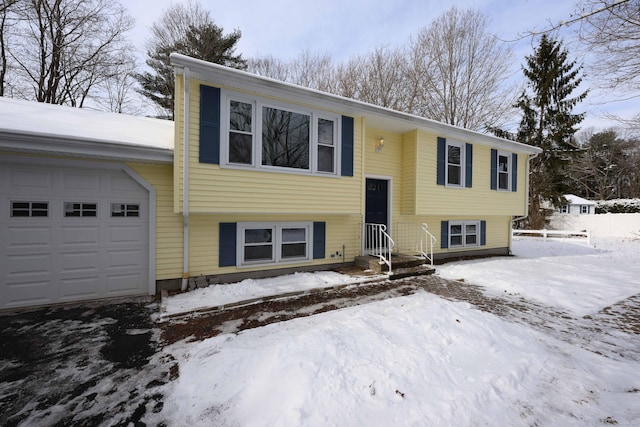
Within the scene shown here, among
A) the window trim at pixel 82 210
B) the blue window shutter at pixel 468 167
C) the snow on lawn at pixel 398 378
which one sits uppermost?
the blue window shutter at pixel 468 167

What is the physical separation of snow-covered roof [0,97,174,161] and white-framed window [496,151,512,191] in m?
11.0

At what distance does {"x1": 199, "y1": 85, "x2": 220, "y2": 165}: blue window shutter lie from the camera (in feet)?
17.5

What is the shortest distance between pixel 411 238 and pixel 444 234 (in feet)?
5.00

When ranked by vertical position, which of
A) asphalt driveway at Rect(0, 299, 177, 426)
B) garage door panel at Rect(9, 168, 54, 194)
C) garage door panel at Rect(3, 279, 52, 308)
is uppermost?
garage door panel at Rect(9, 168, 54, 194)

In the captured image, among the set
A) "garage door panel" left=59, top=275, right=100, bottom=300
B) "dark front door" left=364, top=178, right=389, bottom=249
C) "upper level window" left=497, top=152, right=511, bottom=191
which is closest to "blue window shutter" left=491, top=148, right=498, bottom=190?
"upper level window" left=497, top=152, right=511, bottom=191

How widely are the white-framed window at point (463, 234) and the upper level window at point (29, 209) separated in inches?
427

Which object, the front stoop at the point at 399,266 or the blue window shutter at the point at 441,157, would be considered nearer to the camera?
the front stoop at the point at 399,266

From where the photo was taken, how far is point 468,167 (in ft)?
30.6

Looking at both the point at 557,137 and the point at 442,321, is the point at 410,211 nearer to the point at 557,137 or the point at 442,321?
the point at 442,321

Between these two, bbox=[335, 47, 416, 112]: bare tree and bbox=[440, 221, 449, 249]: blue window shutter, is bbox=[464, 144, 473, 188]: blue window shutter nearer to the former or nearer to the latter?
bbox=[440, 221, 449, 249]: blue window shutter

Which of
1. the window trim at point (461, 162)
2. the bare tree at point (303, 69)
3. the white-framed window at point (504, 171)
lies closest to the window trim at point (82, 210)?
the window trim at point (461, 162)

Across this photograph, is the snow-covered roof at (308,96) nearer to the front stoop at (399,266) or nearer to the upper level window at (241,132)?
the upper level window at (241,132)

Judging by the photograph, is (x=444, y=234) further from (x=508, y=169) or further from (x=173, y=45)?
(x=173, y=45)

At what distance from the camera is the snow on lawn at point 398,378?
7.57 feet
